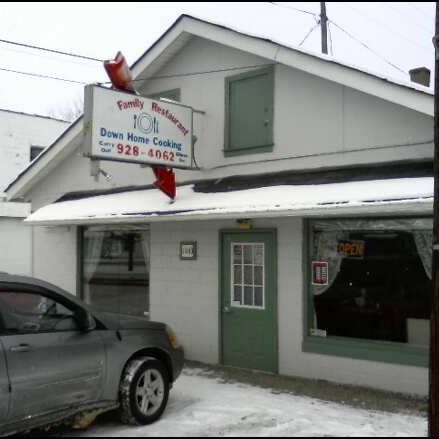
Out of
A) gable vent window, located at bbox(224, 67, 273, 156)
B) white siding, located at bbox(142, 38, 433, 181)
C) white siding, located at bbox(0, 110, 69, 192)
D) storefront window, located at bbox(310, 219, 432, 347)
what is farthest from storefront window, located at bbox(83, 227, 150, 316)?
white siding, located at bbox(0, 110, 69, 192)

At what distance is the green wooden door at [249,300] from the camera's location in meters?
Result: 8.77

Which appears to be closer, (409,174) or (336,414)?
(336,414)

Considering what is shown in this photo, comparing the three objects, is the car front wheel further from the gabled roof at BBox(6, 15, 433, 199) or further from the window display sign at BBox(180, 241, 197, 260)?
the gabled roof at BBox(6, 15, 433, 199)

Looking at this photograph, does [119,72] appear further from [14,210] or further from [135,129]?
[14,210]

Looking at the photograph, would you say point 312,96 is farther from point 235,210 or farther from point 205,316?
point 205,316

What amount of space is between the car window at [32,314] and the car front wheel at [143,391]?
81 cm

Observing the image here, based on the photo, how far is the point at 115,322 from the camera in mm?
6195

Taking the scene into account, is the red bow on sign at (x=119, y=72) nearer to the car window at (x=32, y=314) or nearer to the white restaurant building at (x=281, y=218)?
the white restaurant building at (x=281, y=218)

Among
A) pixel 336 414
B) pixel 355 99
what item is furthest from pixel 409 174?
pixel 336 414

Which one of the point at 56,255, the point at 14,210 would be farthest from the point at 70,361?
the point at 14,210

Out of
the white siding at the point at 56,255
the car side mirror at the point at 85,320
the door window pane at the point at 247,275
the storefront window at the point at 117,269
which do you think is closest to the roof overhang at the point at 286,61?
the door window pane at the point at 247,275

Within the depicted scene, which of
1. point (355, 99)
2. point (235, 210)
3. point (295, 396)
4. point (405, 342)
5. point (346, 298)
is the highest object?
point (355, 99)

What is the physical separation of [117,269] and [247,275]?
10.3ft

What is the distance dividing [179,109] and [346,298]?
3825 mm
